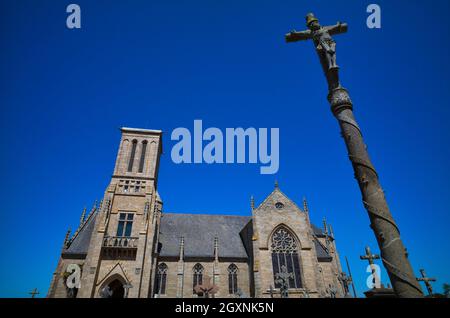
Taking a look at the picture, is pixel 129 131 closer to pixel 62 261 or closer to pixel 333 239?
pixel 62 261

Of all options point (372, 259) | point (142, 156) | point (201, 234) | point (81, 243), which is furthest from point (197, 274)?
point (372, 259)

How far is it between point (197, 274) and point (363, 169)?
20929 millimetres

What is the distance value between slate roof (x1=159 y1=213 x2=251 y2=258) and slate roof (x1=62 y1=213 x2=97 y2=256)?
6695mm

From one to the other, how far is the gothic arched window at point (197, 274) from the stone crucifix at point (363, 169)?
20.5 metres

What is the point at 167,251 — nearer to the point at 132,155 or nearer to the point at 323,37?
the point at 132,155

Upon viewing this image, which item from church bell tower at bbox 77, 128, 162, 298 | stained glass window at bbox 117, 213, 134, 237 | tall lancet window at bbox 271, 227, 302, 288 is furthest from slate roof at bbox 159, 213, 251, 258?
stained glass window at bbox 117, 213, 134, 237

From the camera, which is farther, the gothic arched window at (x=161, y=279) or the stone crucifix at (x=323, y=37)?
the gothic arched window at (x=161, y=279)

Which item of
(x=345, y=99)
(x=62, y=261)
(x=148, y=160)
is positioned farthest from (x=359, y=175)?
(x=62, y=261)

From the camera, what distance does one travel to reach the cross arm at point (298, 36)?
8.50m

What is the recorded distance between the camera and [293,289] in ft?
69.3

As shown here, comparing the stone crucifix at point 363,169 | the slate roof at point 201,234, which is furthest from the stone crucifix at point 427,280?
the slate roof at point 201,234

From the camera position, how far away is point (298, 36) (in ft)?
28.4

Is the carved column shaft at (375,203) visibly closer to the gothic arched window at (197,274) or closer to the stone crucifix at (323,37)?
the stone crucifix at (323,37)
